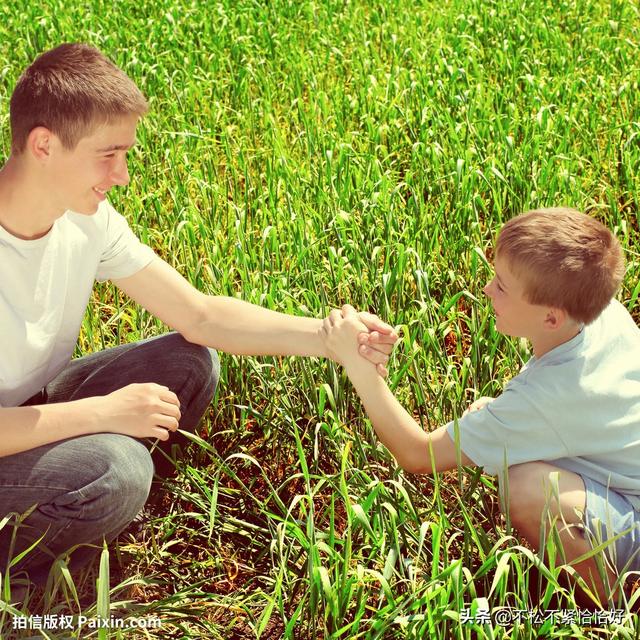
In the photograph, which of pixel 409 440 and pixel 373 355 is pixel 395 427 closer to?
pixel 409 440

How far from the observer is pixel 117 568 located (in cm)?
231

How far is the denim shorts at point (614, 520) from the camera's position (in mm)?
1965

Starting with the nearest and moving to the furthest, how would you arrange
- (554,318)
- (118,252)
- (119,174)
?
(554,318), (119,174), (118,252)

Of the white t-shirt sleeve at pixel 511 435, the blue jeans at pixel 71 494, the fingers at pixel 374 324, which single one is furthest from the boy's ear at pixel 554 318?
the blue jeans at pixel 71 494

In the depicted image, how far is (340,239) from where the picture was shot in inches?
119

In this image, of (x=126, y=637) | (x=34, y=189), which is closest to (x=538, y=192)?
(x=34, y=189)

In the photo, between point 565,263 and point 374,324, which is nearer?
point 565,263

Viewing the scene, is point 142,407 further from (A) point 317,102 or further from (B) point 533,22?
(B) point 533,22

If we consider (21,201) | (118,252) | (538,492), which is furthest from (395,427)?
(21,201)

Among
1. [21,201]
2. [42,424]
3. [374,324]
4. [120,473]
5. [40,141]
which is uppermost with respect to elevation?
[40,141]

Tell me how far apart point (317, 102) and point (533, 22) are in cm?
166

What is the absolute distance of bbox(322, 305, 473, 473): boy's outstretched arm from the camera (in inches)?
83.7

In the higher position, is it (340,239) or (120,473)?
(340,239)

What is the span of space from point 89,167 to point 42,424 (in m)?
0.58
